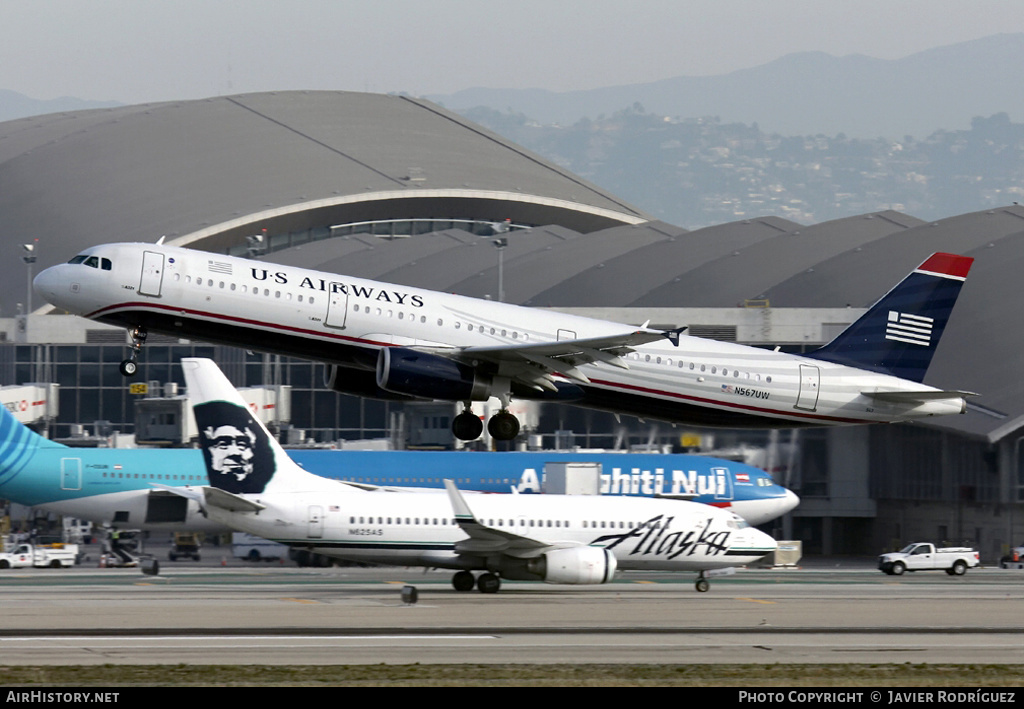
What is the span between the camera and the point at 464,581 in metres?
54.3

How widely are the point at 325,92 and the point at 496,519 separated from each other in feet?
445

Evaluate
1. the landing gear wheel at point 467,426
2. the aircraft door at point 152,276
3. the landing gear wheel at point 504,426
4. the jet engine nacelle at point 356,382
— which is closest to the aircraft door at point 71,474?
the jet engine nacelle at point 356,382

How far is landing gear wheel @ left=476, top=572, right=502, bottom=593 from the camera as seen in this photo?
5388cm

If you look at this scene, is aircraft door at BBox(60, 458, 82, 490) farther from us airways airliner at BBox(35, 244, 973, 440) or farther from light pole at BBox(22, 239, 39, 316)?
light pole at BBox(22, 239, 39, 316)

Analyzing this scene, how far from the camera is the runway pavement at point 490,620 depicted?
37781 mm

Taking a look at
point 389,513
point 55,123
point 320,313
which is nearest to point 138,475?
point 389,513

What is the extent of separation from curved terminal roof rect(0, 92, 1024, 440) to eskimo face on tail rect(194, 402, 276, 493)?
45325 mm

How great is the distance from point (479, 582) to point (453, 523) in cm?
242

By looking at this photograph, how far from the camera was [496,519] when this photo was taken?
2180 inches

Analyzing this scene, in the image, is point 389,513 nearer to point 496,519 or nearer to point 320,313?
point 496,519

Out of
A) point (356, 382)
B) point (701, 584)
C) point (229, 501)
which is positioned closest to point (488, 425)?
point (356, 382)

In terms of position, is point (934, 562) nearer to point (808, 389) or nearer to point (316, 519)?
point (808, 389)

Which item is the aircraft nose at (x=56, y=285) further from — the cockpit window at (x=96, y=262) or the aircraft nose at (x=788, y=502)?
the aircraft nose at (x=788, y=502)

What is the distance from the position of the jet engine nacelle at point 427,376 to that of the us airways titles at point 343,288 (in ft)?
5.03
